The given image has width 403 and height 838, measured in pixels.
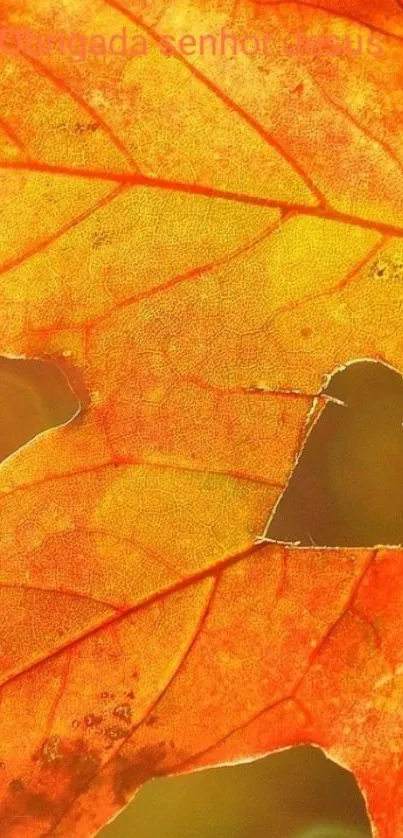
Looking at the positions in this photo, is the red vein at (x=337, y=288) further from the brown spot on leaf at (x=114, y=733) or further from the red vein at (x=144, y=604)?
the brown spot on leaf at (x=114, y=733)

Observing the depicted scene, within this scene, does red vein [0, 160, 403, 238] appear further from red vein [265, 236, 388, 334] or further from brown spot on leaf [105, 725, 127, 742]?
brown spot on leaf [105, 725, 127, 742]

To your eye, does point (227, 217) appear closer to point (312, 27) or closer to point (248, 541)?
point (312, 27)

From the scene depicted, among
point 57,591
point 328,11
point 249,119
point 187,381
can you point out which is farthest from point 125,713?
point 328,11

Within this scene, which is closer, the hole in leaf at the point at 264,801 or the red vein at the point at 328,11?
the red vein at the point at 328,11

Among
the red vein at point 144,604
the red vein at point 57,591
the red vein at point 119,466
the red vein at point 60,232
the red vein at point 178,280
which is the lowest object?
the red vein at point 144,604

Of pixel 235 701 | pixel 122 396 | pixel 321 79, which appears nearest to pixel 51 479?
pixel 122 396

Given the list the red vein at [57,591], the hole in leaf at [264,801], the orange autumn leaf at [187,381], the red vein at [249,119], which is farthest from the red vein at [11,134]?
the hole in leaf at [264,801]

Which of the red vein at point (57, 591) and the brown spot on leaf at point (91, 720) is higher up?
the red vein at point (57, 591)
